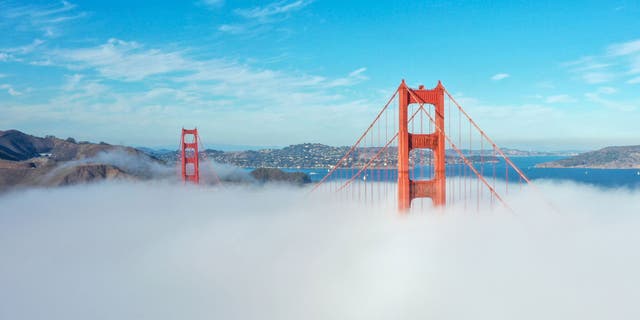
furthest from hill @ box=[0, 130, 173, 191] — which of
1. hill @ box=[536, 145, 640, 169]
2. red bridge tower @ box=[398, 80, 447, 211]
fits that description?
hill @ box=[536, 145, 640, 169]

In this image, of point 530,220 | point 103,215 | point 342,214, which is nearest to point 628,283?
point 530,220

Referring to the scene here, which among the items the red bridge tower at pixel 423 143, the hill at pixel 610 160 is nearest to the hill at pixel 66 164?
the red bridge tower at pixel 423 143

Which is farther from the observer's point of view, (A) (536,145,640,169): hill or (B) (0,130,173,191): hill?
(A) (536,145,640,169): hill

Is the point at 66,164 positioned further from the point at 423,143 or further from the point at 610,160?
the point at 610,160

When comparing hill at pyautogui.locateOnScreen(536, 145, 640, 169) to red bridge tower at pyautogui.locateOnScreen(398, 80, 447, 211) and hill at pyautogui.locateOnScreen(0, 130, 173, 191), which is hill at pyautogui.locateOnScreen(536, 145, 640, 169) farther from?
red bridge tower at pyautogui.locateOnScreen(398, 80, 447, 211)

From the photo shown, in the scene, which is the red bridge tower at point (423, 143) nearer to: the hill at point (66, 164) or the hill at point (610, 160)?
the hill at point (66, 164)

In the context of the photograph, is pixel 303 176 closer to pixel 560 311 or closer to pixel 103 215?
pixel 103 215

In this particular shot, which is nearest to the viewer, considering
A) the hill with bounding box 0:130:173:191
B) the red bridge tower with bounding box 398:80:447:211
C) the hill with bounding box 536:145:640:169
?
the red bridge tower with bounding box 398:80:447:211

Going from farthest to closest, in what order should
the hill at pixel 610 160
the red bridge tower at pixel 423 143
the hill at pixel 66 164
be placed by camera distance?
the hill at pixel 610 160 → the hill at pixel 66 164 → the red bridge tower at pixel 423 143
